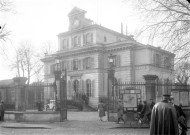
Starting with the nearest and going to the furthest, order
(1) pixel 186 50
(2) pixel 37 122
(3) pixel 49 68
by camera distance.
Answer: (1) pixel 186 50
(2) pixel 37 122
(3) pixel 49 68

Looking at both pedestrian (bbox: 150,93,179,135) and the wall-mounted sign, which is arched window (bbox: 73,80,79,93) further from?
pedestrian (bbox: 150,93,179,135)

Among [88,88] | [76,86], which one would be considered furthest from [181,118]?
[76,86]

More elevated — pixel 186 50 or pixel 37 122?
pixel 186 50

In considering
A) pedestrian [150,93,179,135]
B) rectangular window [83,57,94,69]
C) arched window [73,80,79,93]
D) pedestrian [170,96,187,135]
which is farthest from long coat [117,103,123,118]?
arched window [73,80,79,93]

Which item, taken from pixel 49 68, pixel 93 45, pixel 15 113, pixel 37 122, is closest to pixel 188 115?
pixel 37 122

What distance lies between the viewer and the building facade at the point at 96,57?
45344 mm

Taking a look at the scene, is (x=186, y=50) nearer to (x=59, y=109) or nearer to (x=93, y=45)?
(x=59, y=109)

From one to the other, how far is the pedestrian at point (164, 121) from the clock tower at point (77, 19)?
4391 cm

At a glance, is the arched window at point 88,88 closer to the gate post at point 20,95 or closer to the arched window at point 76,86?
the arched window at point 76,86

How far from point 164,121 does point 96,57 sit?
4019 cm

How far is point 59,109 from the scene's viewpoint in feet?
67.9

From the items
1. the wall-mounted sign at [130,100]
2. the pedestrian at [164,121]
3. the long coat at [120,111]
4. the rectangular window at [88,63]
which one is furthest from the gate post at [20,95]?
the rectangular window at [88,63]

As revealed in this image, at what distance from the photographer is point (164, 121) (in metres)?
7.66

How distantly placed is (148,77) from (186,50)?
2935mm
